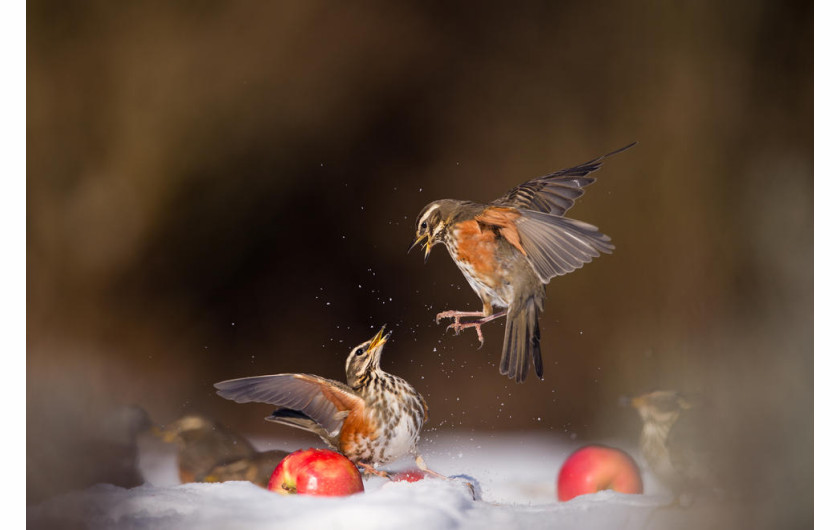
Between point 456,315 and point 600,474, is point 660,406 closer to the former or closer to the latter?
point 600,474

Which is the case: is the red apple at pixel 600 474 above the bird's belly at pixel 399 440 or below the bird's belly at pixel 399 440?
below

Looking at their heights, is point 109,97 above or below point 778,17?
below

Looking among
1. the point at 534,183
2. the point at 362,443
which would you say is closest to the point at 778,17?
the point at 534,183

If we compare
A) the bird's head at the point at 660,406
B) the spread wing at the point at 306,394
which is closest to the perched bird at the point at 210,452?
the spread wing at the point at 306,394

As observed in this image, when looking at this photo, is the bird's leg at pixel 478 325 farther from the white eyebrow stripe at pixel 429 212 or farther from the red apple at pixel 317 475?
the red apple at pixel 317 475

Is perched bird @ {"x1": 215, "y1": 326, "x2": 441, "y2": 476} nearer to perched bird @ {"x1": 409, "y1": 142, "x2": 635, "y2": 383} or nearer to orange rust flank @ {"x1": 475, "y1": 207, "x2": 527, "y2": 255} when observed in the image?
perched bird @ {"x1": 409, "y1": 142, "x2": 635, "y2": 383}

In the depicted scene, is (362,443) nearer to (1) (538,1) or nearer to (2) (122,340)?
(2) (122,340)

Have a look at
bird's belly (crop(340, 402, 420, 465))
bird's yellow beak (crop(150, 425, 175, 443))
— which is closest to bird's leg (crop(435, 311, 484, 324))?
bird's belly (crop(340, 402, 420, 465))
